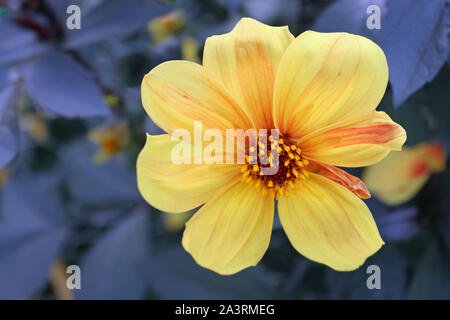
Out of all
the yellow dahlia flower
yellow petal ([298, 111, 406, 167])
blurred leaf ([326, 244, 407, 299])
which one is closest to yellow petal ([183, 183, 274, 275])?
the yellow dahlia flower

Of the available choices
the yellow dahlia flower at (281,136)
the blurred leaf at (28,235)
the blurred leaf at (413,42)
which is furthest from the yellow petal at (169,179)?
the blurred leaf at (28,235)

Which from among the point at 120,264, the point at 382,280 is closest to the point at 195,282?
the point at 120,264

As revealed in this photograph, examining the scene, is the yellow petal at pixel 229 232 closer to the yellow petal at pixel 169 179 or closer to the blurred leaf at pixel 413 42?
the yellow petal at pixel 169 179

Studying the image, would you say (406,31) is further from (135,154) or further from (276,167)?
(135,154)

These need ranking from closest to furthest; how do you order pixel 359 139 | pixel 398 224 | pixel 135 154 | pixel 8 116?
pixel 359 139, pixel 8 116, pixel 398 224, pixel 135 154

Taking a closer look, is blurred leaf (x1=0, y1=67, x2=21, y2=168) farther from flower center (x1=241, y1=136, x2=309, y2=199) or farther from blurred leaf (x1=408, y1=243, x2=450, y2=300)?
blurred leaf (x1=408, y1=243, x2=450, y2=300)
